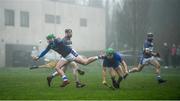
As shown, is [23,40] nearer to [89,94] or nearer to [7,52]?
[7,52]

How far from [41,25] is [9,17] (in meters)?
3.26

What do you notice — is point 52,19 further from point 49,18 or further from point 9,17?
point 9,17

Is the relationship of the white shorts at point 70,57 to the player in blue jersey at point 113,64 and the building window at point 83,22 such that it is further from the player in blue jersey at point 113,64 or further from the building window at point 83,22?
the building window at point 83,22

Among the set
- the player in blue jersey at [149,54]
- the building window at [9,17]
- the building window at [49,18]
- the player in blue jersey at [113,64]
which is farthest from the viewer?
the building window at [49,18]

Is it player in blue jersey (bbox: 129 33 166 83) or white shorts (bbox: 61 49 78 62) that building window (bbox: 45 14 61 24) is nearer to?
player in blue jersey (bbox: 129 33 166 83)

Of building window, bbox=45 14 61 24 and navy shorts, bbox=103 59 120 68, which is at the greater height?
building window, bbox=45 14 61 24

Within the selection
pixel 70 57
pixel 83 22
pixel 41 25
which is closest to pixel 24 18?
pixel 41 25

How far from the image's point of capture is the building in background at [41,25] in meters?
38.3

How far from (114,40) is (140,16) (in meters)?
14.5

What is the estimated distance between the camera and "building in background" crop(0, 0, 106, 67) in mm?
38312

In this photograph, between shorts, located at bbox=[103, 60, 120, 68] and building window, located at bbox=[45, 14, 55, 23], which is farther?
building window, located at bbox=[45, 14, 55, 23]

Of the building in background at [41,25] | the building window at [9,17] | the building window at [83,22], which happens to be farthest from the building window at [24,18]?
the building window at [83,22]

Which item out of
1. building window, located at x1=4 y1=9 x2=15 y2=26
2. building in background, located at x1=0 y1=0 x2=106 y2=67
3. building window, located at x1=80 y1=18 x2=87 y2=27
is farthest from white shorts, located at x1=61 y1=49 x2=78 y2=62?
building window, located at x1=80 y1=18 x2=87 y2=27

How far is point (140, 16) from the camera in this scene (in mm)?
35438
